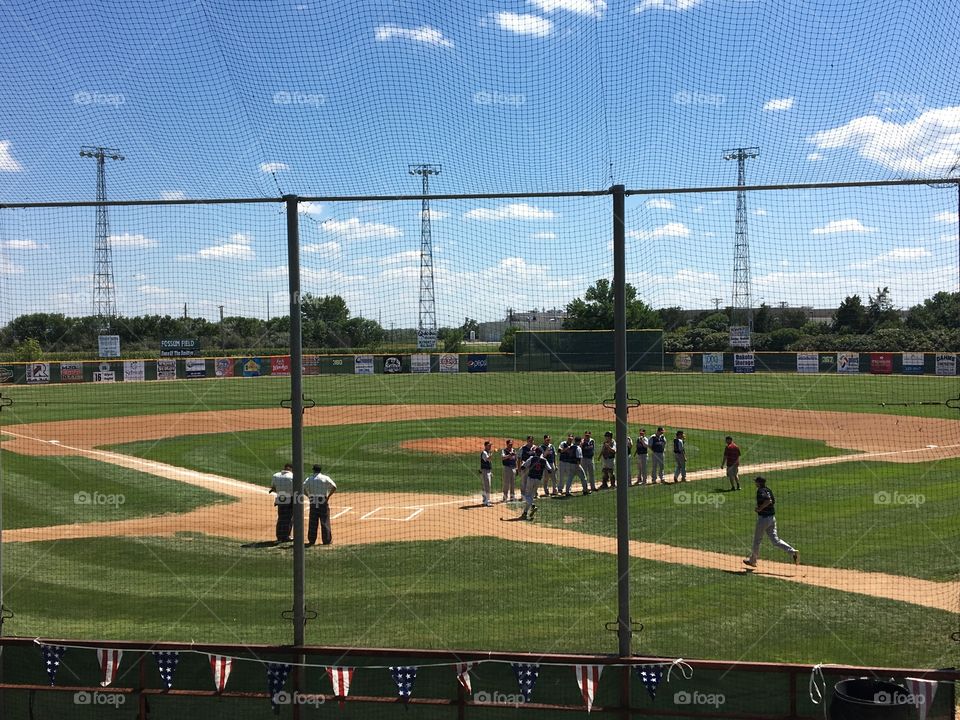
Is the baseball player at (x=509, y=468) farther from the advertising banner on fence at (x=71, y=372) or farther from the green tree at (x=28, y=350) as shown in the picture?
the advertising banner on fence at (x=71, y=372)

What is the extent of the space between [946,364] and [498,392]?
868 inches

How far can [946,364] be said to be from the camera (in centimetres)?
3516

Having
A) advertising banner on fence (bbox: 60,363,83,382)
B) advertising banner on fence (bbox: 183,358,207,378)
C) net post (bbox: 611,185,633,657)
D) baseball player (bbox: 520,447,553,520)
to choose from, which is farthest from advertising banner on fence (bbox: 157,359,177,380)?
net post (bbox: 611,185,633,657)

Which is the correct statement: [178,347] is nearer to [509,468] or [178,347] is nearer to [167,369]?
[509,468]

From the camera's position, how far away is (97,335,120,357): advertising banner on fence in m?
10.6

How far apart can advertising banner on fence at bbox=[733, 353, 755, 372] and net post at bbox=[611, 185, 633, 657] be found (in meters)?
31.7

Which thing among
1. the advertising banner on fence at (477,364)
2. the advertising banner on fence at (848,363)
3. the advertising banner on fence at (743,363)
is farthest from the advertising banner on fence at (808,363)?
the advertising banner on fence at (477,364)

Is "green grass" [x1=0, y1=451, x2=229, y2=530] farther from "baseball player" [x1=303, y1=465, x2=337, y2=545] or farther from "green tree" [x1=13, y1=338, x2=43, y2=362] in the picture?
"green tree" [x1=13, y1=338, x2=43, y2=362]

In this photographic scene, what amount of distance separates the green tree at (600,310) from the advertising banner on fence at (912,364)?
102 ft

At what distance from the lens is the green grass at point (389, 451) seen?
21.2 metres

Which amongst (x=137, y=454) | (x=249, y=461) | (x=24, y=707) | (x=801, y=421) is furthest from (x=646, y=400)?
(x=24, y=707)

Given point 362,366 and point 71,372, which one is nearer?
point 362,366

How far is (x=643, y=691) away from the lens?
246 inches

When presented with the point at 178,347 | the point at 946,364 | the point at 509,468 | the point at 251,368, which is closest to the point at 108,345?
the point at 178,347
